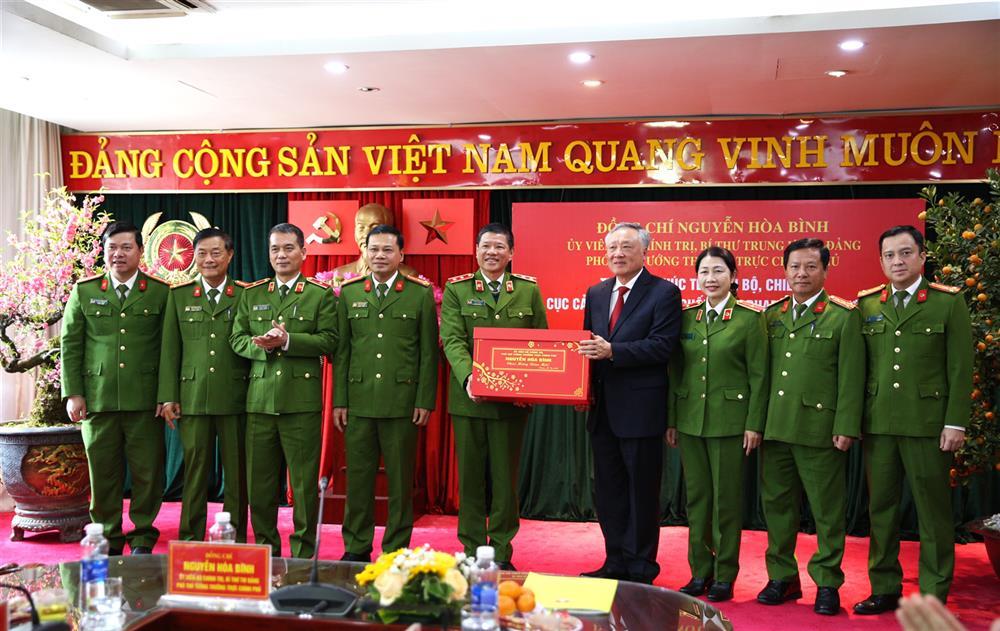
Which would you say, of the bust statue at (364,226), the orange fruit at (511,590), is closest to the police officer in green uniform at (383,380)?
the bust statue at (364,226)

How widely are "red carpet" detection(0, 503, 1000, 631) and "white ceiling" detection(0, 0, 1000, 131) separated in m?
2.49

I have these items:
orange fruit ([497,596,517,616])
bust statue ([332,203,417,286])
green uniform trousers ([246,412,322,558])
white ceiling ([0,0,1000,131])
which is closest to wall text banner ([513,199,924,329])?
white ceiling ([0,0,1000,131])

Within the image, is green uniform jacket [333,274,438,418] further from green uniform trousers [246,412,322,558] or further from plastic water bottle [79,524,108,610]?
plastic water bottle [79,524,108,610]

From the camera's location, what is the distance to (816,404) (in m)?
3.95

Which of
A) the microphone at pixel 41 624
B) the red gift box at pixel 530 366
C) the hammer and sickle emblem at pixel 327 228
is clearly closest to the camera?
the microphone at pixel 41 624

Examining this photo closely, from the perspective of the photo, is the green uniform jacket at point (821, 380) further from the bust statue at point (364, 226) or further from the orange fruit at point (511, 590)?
the bust statue at point (364, 226)

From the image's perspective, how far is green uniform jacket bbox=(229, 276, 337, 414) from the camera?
444 centimetres

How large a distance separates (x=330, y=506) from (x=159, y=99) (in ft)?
8.58

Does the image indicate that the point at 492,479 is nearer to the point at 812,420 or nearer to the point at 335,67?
the point at 812,420

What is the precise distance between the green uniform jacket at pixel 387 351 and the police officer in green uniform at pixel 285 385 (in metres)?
0.09

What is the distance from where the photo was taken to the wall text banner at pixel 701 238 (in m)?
5.58

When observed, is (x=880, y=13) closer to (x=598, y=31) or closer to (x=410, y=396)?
(x=598, y=31)

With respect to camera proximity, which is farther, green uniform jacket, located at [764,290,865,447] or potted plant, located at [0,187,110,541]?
potted plant, located at [0,187,110,541]

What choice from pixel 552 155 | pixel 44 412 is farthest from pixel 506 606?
pixel 552 155
